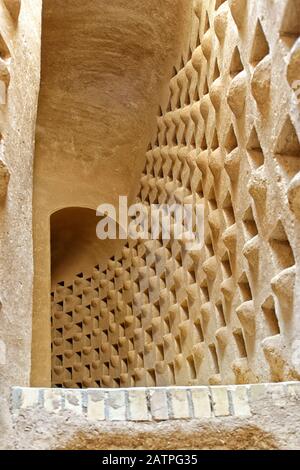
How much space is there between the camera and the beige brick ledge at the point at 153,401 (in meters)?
2.02

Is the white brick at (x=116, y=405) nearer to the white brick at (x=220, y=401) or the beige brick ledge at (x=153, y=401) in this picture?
the beige brick ledge at (x=153, y=401)

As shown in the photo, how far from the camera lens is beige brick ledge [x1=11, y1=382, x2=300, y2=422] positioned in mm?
2018

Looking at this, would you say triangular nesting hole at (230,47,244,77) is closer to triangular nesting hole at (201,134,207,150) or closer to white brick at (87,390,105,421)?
triangular nesting hole at (201,134,207,150)

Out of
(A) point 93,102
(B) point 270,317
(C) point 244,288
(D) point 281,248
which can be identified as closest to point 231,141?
(C) point 244,288

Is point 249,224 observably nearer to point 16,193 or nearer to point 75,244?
point 16,193

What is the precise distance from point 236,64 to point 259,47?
1.12 ft

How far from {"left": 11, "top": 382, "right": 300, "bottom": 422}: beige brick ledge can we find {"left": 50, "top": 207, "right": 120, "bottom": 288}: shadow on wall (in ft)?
10.00

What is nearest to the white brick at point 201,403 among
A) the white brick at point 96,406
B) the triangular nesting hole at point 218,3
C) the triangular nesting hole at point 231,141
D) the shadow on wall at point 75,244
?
the white brick at point 96,406

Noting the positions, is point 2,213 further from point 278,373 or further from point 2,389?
point 278,373

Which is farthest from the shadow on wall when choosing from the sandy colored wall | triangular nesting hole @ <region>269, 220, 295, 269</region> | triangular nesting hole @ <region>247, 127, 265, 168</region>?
triangular nesting hole @ <region>269, 220, 295, 269</region>

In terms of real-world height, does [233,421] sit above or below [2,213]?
below
